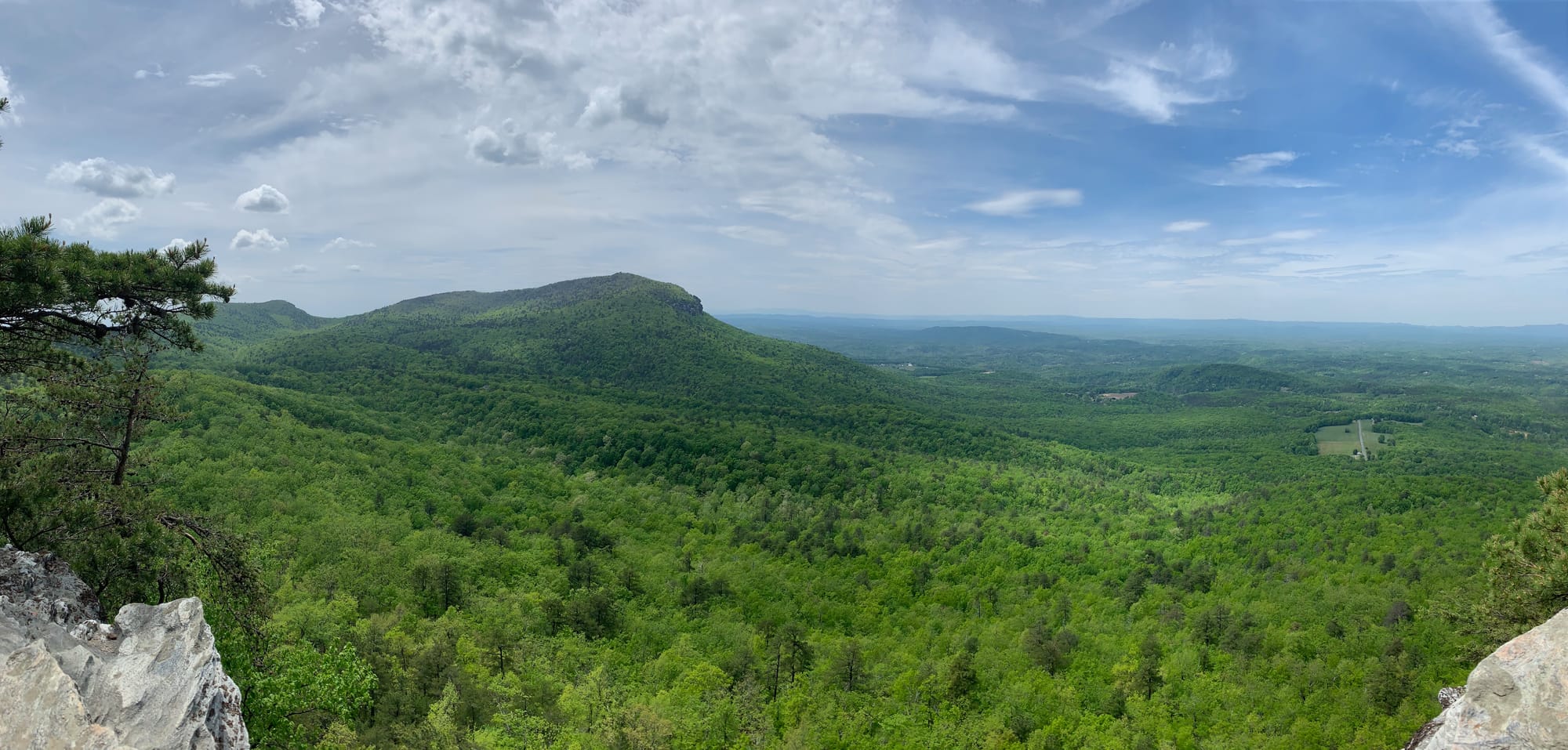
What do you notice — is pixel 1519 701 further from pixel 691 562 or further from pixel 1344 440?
pixel 1344 440

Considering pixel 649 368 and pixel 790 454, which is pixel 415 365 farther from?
pixel 790 454

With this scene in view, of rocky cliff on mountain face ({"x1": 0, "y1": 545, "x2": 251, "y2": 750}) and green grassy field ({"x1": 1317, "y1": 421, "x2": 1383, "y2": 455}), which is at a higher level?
rocky cliff on mountain face ({"x1": 0, "y1": 545, "x2": 251, "y2": 750})

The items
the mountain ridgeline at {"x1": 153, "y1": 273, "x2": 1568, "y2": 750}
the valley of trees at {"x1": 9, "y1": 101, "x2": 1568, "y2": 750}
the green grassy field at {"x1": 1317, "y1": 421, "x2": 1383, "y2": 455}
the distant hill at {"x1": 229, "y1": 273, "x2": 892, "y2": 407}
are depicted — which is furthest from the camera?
the distant hill at {"x1": 229, "y1": 273, "x2": 892, "y2": 407}

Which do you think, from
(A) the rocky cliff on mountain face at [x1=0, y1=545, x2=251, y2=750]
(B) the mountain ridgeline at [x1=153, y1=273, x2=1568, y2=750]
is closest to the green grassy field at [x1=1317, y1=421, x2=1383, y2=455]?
(B) the mountain ridgeline at [x1=153, y1=273, x2=1568, y2=750]

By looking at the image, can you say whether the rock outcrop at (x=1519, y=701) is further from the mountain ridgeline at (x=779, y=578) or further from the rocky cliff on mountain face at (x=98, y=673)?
the rocky cliff on mountain face at (x=98, y=673)

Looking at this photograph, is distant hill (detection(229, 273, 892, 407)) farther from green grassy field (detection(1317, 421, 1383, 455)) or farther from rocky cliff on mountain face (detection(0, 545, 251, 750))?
rocky cliff on mountain face (detection(0, 545, 251, 750))

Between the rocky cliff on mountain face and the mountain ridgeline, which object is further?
the mountain ridgeline
